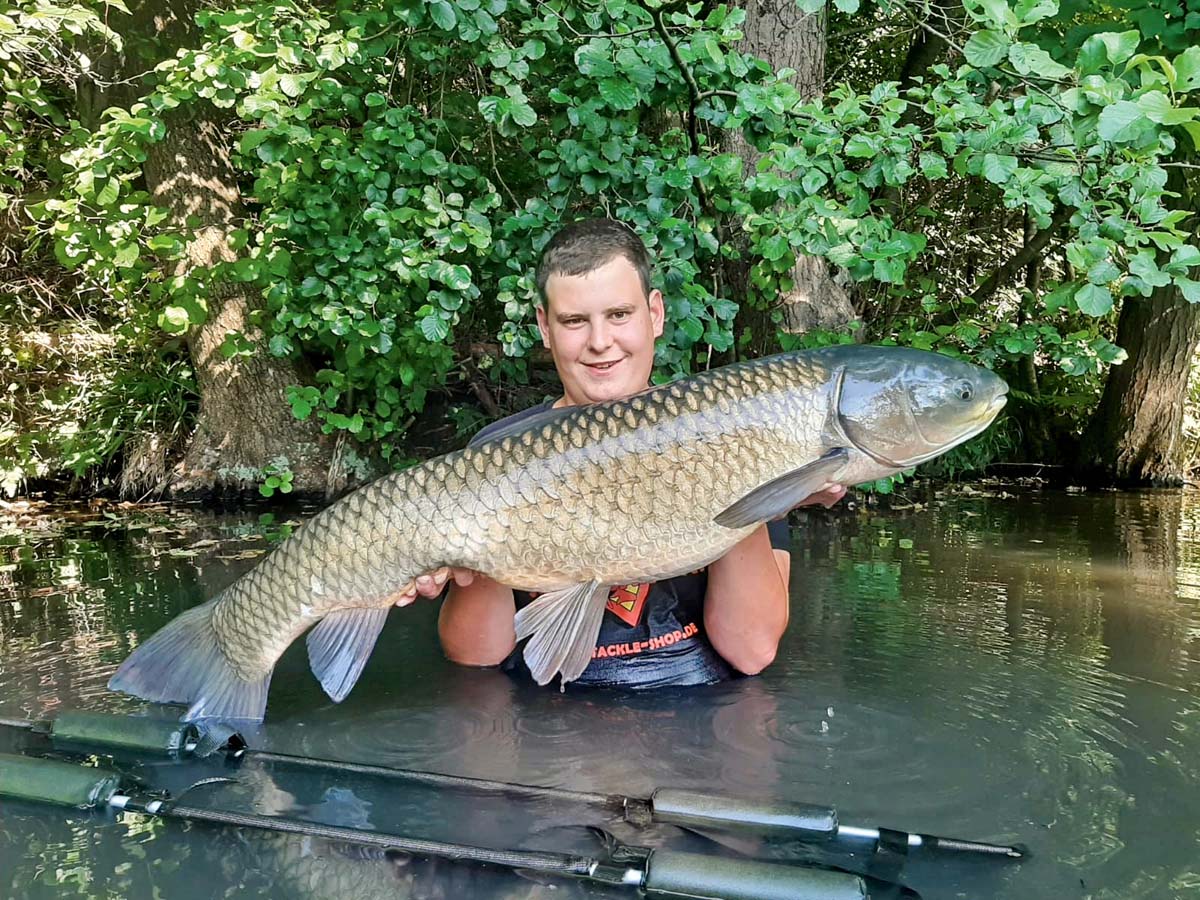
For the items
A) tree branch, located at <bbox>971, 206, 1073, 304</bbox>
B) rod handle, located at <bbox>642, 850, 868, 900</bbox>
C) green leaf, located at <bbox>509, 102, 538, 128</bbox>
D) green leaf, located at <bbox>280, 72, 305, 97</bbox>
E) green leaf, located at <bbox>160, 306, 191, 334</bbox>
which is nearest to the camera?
rod handle, located at <bbox>642, 850, 868, 900</bbox>

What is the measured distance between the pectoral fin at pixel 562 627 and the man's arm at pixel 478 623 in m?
0.42

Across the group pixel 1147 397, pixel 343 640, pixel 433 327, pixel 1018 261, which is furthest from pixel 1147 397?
pixel 343 640

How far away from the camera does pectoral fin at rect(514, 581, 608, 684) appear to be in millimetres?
2660

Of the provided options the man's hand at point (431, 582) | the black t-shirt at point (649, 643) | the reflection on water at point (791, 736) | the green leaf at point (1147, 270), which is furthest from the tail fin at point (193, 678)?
the green leaf at point (1147, 270)

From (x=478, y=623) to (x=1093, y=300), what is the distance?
2262 mm

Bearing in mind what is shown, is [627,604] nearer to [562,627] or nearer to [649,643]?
[649,643]

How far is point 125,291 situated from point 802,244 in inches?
212

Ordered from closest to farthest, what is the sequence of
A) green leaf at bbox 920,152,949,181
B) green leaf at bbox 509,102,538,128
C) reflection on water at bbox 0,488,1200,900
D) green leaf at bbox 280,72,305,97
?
1. reflection on water at bbox 0,488,1200,900
2. green leaf at bbox 920,152,949,181
3. green leaf at bbox 509,102,538,128
4. green leaf at bbox 280,72,305,97

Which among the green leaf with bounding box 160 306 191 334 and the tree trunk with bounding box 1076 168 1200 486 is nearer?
the green leaf with bounding box 160 306 191 334

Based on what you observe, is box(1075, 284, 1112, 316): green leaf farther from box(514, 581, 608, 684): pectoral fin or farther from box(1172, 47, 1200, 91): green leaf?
box(514, 581, 608, 684): pectoral fin

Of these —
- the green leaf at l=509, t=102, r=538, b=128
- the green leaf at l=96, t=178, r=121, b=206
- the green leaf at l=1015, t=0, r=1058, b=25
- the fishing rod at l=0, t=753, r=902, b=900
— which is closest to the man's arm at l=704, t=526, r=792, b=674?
the fishing rod at l=0, t=753, r=902, b=900

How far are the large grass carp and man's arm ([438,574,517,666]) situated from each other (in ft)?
1.62

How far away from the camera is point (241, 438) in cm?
785

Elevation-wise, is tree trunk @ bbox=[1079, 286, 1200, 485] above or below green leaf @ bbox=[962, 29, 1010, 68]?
Answer: below
